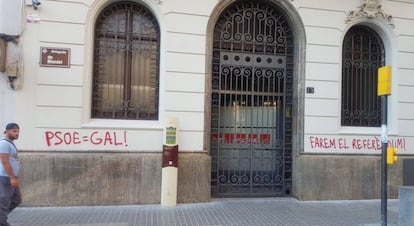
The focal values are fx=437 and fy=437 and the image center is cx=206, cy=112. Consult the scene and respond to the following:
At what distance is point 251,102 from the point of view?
1066cm

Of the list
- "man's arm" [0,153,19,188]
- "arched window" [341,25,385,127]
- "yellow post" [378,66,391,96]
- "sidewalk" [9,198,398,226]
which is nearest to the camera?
"man's arm" [0,153,19,188]

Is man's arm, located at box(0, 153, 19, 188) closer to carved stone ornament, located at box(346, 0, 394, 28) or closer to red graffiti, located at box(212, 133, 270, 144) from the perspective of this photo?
red graffiti, located at box(212, 133, 270, 144)

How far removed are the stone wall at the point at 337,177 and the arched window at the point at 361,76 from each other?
Answer: 1.04m

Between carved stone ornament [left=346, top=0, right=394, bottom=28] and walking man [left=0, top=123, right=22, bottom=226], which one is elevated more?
carved stone ornament [left=346, top=0, right=394, bottom=28]

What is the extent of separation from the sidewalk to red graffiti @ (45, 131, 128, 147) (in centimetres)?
135

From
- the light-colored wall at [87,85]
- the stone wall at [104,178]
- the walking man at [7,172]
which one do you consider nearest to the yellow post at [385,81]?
the light-colored wall at [87,85]

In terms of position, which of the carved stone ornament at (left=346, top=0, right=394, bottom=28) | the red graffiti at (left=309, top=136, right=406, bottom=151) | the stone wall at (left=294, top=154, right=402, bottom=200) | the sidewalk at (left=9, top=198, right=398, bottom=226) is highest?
the carved stone ornament at (left=346, top=0, right=394, bottom=28)

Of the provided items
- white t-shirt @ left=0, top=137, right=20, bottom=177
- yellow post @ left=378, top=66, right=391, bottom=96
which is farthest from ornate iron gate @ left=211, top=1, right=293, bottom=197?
white t-shirt @ left=0, top=137, right=20, bottom=177

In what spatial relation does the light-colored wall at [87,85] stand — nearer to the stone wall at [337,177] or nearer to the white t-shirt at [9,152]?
the white t-shirt at [9,152]

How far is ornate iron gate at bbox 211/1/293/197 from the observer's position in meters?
10.5

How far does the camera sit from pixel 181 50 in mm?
9859

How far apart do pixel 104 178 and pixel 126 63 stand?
2.62m

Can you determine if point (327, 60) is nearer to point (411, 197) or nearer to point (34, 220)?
point (411, 197)

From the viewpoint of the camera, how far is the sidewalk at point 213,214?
26.5 feet
